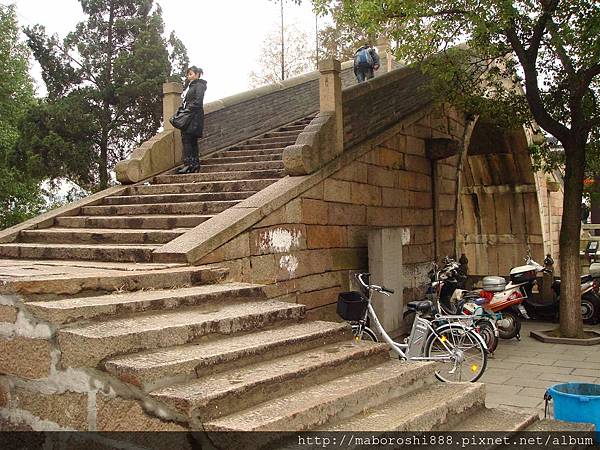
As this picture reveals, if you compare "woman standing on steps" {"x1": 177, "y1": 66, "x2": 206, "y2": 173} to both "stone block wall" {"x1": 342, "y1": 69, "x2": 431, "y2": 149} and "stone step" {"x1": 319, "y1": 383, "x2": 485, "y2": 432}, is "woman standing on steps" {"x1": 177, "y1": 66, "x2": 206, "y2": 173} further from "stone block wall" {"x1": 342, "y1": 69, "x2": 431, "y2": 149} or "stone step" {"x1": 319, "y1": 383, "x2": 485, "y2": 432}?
"stone step" {"x1": 319, "y1": 383, "x2": 485, "y2": 432}

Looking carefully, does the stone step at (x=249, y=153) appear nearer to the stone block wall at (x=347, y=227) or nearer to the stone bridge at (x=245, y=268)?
the stone bridge at (x=245, y=268)

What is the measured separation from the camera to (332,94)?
773 cm

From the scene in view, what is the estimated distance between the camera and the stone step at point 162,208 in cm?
688

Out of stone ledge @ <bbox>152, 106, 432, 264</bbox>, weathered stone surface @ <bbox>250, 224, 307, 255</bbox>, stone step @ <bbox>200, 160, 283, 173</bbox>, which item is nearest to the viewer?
stone ledge @ <bbox>152, 106, 432, 264</bbox>

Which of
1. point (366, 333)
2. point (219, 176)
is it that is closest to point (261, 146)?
point (219, 176)

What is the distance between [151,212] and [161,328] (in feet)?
13.7

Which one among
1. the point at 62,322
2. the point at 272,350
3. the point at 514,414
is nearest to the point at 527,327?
the point at 514,414

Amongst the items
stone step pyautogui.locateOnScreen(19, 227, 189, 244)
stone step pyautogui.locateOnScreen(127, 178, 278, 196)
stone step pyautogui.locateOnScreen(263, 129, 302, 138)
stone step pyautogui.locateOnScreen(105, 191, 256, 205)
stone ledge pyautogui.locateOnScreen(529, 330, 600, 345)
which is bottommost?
stone ledge pyautogui.locateOnScreen(529, 330, 600, 345)

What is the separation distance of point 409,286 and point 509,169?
10278mm

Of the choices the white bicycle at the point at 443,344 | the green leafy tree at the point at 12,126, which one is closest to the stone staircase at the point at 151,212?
the white bicycle at the point at 443,344

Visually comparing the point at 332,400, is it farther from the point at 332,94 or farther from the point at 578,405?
the point at 332,94

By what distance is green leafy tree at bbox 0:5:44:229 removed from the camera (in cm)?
1941

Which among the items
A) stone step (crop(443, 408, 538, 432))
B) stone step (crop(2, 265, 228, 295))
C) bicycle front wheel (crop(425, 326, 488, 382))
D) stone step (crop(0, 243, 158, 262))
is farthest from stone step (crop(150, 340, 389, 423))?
stone step (crop(0, 243, 158, 262))

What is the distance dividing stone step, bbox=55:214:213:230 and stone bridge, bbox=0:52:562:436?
0.08 feet
